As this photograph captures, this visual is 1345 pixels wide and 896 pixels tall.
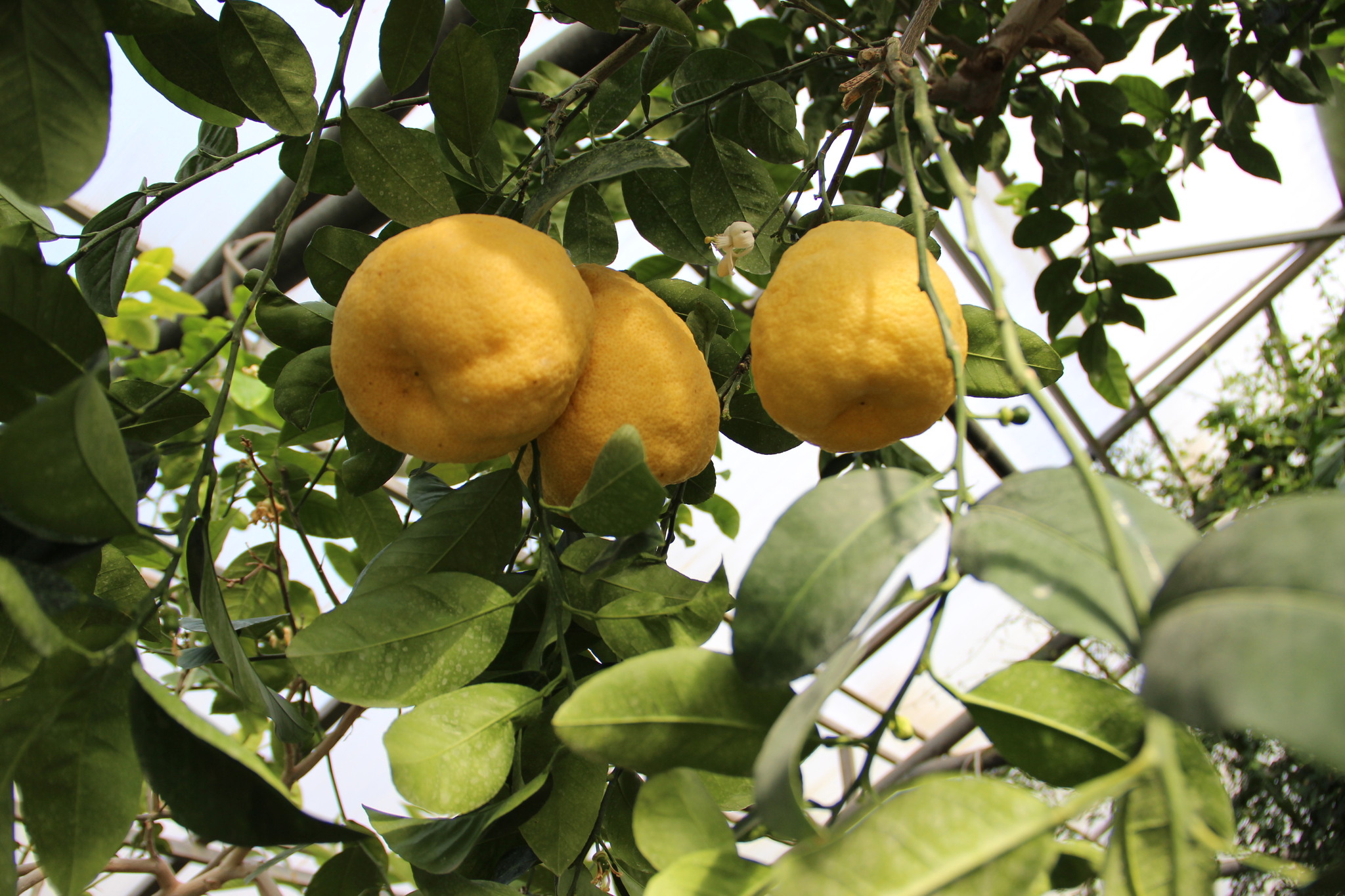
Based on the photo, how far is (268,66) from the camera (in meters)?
0.41

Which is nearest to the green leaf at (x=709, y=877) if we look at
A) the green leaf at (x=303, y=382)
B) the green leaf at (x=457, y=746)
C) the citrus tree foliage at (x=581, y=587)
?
the citrus tree foliage at (x=581, y=587)

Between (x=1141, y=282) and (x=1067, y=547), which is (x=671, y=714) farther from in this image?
(x=1141, y=282)

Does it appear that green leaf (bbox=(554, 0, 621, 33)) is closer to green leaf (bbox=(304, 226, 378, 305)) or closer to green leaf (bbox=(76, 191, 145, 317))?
green leaf (bbox=(304, 226, 378, 305))

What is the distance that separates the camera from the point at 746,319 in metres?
1.00

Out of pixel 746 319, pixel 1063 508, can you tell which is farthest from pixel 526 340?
pixel 746 319

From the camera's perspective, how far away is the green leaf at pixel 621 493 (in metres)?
0.30

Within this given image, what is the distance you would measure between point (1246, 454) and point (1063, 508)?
10.6 ft

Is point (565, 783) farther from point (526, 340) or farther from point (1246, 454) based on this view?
point (1246, 454)

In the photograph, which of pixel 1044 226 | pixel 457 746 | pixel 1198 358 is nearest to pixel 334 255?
pixel 457 746

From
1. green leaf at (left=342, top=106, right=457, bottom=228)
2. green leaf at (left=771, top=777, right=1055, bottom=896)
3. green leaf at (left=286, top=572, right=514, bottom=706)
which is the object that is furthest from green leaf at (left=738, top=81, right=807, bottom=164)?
green leaf at (left=771, top=777, right=1055, bottom=896)

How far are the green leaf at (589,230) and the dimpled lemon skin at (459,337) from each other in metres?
0.14

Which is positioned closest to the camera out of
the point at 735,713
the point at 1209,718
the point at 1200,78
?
the point at 1209,718

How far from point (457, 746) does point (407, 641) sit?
0.05 meters

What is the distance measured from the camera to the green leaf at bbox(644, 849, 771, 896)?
21 cm
